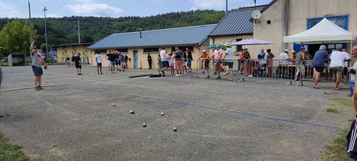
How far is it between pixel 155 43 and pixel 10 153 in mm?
26833

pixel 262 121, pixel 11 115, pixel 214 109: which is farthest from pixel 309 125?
pixel 11 115

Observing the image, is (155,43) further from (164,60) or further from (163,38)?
(164,60)

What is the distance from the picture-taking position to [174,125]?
568 cm

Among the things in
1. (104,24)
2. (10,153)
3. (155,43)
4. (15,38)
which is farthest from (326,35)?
(104,24)

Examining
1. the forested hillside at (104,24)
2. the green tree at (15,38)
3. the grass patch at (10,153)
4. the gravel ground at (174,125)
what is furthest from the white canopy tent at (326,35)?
the green tree at (15,38)

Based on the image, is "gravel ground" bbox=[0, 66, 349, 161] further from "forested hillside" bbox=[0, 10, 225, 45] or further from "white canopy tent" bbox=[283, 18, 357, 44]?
"forested hillside" bbox=[0, 10, 225, 45]

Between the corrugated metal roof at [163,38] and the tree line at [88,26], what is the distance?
59.2 feet

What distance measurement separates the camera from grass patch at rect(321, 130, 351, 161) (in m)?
3.79

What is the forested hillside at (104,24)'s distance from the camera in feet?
221

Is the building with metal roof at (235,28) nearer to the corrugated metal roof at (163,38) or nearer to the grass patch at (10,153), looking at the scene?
the corrugated metal roof at (163,38)

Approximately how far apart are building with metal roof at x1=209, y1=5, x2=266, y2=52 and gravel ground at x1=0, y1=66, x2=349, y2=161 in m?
14.0

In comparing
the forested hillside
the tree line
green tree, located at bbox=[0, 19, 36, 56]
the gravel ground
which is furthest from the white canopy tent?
green tree, located at bbox=[0, 19, 36, 56]

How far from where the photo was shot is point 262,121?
5848 millimetres

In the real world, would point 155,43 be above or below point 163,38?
below
